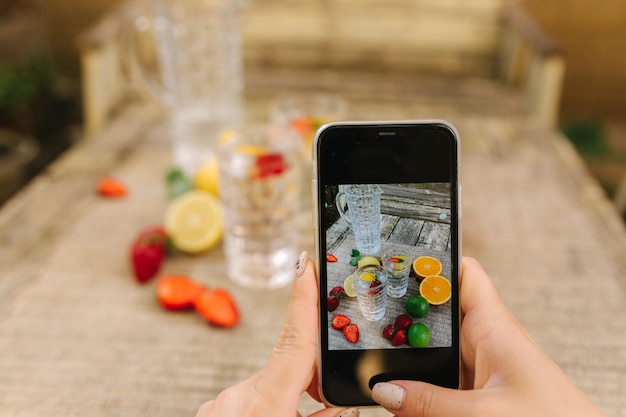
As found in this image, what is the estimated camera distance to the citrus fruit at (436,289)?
60 centimetres

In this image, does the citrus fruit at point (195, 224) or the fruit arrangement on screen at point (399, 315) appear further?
the citrus fruit at point (195, 224)

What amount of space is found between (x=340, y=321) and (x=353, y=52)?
63.5 inches

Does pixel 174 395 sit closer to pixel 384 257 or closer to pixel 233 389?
pixel 233 389

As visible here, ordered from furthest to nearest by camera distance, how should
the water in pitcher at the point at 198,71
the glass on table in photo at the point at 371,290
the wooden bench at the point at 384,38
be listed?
the wooden bench at the point at 384,38 → the water in pitcher at the point at 198,71 → the glass on table in photo at the point at 371,290

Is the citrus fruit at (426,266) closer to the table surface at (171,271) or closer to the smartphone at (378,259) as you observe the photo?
the smartphone at (378,259)

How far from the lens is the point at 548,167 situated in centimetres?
130

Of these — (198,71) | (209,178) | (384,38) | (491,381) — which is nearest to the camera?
(491,381)

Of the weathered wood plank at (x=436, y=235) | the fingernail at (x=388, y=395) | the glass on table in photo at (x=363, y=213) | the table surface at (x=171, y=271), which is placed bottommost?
the table surface at (x=171, y=271)

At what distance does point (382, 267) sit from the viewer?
595 mm

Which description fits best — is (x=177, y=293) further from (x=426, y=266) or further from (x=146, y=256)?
(x=426, y=266)

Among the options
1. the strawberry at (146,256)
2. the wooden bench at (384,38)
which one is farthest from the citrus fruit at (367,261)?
the wooden bench at (384,38)

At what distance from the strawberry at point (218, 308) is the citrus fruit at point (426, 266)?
321 millimetres

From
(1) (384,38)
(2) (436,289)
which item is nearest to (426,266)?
(2) (436,289)

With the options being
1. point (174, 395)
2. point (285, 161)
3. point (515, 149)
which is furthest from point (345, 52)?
point (174, 395)
